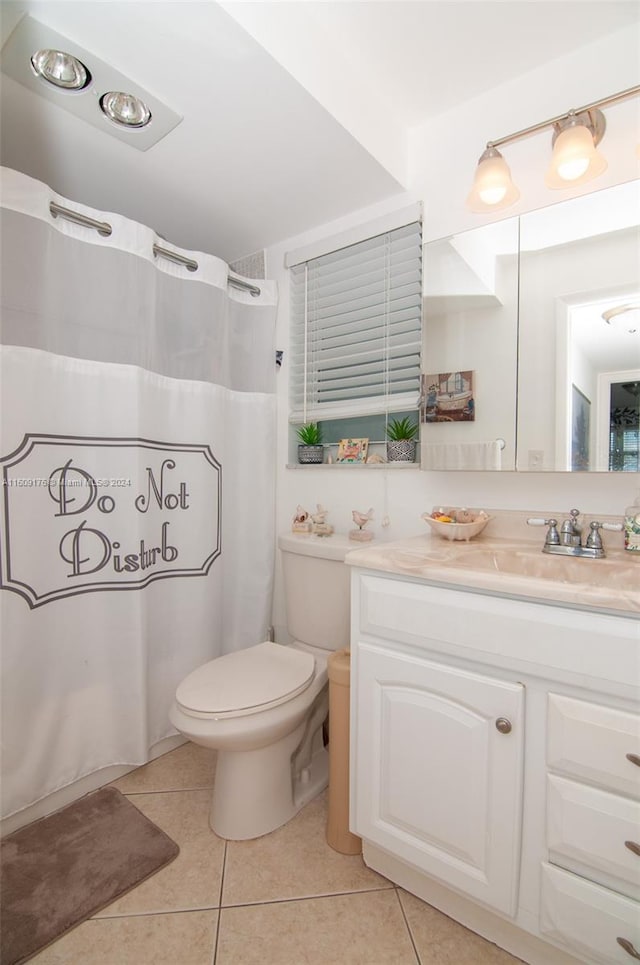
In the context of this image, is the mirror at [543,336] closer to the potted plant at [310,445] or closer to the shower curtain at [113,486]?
the potted plant at [310,445]

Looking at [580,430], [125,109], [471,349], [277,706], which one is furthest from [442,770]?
[125,109]

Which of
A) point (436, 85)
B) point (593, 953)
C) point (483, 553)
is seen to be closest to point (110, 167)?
point (436, 85)

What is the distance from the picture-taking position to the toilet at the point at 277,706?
1221 millimetres

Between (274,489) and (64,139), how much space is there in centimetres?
138

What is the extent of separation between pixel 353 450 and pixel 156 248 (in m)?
1.02

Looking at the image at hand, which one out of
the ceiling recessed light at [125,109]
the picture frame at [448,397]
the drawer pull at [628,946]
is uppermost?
the ceiling recessed light at [125,109]

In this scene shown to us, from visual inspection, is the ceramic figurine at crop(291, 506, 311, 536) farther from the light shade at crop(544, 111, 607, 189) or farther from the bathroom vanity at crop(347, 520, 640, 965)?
the light shade at crop(544, 111, 607, 189)

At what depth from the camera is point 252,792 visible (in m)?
1.33

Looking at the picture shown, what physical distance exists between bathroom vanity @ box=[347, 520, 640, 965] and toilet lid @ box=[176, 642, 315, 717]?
0.25 meters

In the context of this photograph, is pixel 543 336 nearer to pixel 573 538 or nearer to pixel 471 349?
pixel 471 349

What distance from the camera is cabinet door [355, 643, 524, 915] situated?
929 mm

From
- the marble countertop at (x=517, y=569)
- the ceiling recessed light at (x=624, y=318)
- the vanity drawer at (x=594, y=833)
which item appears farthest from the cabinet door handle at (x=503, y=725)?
the ceiling recessed light at (x=624, y=318)

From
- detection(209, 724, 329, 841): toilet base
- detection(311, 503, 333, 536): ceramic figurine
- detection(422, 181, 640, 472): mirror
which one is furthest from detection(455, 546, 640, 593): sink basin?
detection(209, 724, 329, 841): toilet base

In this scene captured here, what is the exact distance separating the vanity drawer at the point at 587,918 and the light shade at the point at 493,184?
64.3 inches
